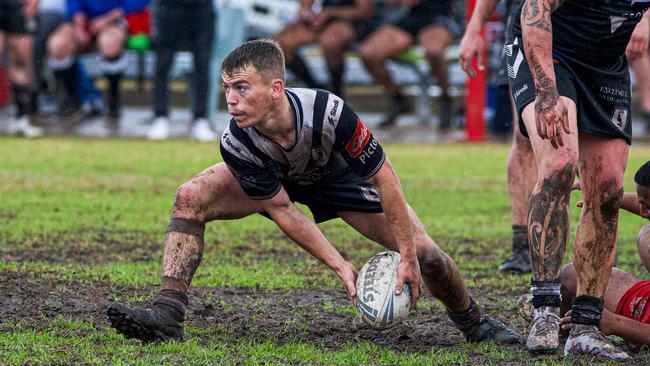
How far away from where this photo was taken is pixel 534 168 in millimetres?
7730

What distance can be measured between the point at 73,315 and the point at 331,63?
12.5m

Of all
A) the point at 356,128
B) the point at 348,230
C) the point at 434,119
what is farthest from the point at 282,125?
the point at 434,119

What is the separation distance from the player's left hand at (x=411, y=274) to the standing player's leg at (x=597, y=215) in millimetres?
766

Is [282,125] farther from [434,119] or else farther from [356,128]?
[434,119]

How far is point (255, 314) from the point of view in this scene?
6.32m

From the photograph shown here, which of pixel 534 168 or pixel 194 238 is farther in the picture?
pixel 534 168

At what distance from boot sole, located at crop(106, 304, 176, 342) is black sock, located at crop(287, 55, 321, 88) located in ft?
45.2

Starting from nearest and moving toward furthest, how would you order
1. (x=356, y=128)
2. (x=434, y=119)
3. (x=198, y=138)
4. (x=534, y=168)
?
(x=356, y=128) < (x=534, y=168) < (x=198, y=138) < (x=434, y=119)

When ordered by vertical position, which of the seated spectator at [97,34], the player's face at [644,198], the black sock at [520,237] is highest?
the player's face at [644,198]

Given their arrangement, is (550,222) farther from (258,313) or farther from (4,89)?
(4,89)

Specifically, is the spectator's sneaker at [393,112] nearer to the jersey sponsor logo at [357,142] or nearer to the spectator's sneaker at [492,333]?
the spectator's sneaker at [492,333]

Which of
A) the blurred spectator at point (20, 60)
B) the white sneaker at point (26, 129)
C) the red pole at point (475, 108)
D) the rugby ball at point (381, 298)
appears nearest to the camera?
the rugby ball at point (381, 298)

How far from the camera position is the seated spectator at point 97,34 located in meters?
17.7

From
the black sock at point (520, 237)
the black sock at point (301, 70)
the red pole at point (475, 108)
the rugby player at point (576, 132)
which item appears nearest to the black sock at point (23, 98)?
the black sock at point (301, 70)
